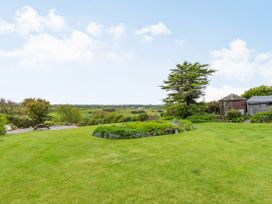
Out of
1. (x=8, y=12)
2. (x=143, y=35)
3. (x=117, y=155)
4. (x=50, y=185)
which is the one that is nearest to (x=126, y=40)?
(x=143, y=35)

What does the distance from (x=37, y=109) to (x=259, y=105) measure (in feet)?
84.9

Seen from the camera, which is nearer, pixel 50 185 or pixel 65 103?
pixel 50 185

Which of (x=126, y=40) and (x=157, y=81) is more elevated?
(x=126, y=40)

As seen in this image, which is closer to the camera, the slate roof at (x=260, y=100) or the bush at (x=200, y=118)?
the bush at (x=200, y=118)

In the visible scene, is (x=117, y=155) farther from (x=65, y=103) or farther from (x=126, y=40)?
(x=65, y=103)

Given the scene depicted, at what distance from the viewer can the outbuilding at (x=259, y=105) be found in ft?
76.6

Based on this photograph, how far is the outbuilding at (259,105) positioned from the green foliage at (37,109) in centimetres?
2454

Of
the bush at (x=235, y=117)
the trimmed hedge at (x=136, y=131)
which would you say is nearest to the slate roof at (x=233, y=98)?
the bush at (x=235, y=117)

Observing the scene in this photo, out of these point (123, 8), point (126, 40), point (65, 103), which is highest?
point (123, 8)

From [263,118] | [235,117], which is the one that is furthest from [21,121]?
[263,118]

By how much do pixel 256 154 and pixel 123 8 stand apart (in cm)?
1299

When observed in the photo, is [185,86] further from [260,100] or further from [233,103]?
[260,100]

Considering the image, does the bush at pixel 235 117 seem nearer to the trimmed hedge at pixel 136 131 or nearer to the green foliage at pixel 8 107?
the trimmed hedge at pixel 136 131

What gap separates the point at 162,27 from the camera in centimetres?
1817
